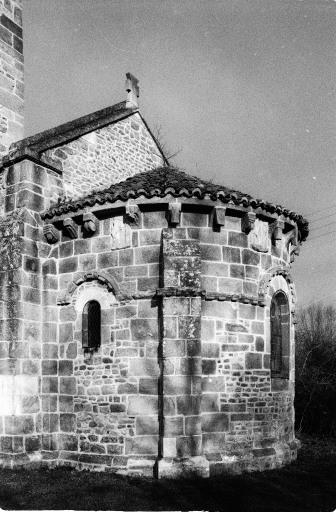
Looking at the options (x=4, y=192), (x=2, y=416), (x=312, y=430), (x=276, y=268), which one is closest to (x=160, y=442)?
(x=2, y=416)

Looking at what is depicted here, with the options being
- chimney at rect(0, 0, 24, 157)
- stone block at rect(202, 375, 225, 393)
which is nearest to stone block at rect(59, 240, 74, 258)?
chimney at rect(0, 0, 24, 157)

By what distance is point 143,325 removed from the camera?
33.7 feet

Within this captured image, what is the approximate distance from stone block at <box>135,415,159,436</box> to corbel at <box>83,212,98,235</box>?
364cm

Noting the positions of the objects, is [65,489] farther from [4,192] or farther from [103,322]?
[4,192]

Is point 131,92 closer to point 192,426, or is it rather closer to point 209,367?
point 209,367

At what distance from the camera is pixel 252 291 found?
1089 cm

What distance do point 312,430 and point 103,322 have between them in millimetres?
9115

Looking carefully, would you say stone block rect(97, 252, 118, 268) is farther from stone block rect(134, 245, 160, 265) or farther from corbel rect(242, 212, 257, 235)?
corbel rect(242, 212, 257, 235)

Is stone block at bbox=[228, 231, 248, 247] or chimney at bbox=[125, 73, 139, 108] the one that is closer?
stone block at bbox=[228, 231, 248, 247]

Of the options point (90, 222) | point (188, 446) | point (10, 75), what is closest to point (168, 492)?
point (188, 446)

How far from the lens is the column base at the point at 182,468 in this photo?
9.28 meters

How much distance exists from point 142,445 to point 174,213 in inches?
163

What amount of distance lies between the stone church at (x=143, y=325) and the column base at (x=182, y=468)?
0.02 metres

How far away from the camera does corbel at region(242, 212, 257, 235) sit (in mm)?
10625
